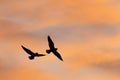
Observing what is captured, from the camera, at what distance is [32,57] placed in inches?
4759

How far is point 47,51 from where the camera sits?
11438 cm

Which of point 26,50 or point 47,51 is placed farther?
point 26,50

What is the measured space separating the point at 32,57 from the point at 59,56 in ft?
30.1

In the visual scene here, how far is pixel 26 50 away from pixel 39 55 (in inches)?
320

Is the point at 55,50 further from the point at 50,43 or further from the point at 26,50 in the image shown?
the point at 26,50

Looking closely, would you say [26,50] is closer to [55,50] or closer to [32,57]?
[32,57]

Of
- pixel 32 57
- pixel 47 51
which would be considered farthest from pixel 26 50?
pixel 47 51

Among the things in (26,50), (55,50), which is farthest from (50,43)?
(26,50)

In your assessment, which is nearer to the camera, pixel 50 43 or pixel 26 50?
pixel 50 43

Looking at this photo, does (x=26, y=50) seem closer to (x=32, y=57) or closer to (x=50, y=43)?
(x=32, y=57)

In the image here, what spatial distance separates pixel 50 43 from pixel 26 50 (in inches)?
464

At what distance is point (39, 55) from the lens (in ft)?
384

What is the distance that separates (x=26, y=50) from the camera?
405 ft

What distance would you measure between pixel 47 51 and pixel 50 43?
9.56ft
